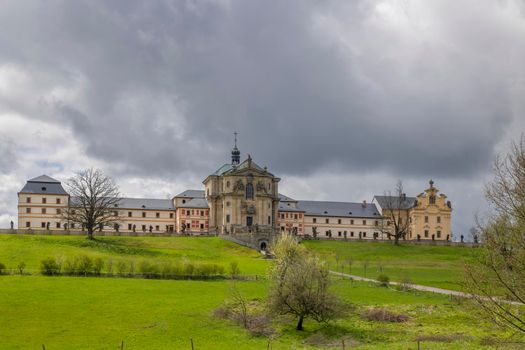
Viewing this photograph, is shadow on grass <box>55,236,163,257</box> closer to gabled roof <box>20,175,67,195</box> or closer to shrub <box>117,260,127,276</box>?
shrub <box>117,260,127,276</box>

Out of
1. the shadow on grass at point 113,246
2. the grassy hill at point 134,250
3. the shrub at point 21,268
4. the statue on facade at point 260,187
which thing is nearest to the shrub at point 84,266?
the grassy hill at point 134,250

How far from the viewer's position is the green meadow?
1503 inches

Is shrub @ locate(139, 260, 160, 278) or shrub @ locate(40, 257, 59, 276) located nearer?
shrub @ locate(40, 257, 59, 276)

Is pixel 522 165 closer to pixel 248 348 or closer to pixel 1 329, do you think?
pixel 248 348

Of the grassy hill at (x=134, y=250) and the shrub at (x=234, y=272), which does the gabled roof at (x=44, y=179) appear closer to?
the grassy hill at (x=134, y=250)

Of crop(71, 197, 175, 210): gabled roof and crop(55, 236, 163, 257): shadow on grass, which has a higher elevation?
crop(71, 197, 175, 210): gabled roof

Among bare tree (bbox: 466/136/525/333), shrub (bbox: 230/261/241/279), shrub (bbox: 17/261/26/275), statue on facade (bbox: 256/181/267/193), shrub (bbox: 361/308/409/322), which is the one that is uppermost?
statue on facade (bbox: 256/181/267/193)

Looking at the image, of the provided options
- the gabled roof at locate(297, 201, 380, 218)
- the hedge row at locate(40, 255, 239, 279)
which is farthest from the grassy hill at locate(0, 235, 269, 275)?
the gabled roof at locate(297, 201, 380, 218)

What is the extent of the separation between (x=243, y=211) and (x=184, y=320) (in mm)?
78647

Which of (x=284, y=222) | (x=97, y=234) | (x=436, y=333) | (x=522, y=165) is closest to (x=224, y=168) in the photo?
(x=284, y=222)

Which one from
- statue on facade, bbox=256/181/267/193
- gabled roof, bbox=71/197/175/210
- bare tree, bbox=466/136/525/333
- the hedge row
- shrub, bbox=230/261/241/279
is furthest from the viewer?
gabled roof, bbox=71/197/175/210

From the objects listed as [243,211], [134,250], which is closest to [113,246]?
[134,250]

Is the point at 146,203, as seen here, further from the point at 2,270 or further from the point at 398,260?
the point at 2,270

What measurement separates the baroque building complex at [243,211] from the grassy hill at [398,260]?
11870 millimetres
